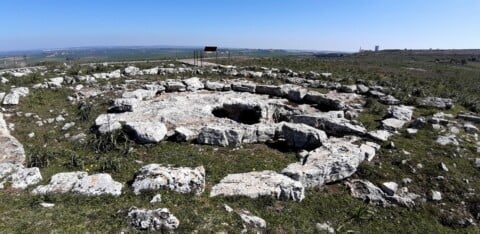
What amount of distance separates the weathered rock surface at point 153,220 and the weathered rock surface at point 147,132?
18.7 ft

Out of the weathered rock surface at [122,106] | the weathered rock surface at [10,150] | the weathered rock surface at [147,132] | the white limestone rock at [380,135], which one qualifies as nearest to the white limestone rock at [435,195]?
the white limestone rock at [380,135]

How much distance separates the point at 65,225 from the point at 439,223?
32.9 ft

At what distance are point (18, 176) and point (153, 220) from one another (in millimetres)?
5165

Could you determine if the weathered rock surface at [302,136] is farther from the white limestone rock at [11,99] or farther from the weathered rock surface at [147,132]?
the white limestone rock at [11,99]

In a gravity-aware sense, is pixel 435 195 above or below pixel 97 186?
below

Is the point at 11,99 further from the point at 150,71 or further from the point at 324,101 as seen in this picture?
the point at 324,101

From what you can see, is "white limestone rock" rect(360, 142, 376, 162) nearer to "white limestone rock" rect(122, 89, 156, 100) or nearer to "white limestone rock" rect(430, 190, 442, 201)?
"white limestone rock" rect(430, 190, 442, 201)

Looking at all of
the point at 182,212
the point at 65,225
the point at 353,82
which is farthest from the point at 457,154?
the point at 353,82

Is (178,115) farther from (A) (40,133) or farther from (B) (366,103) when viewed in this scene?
(B) (366,103)

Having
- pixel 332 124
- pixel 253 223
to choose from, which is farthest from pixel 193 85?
pixel 253 223

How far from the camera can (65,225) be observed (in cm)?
785

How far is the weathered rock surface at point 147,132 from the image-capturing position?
45.2 ft

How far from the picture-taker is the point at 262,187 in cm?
1012

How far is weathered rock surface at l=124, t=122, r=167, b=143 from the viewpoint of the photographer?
1377 cm
